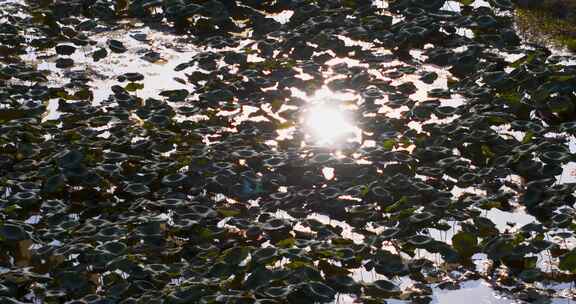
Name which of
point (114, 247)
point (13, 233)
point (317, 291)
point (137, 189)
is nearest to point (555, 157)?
point (317, 291)

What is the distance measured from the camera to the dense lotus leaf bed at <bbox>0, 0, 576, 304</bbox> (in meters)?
6.28

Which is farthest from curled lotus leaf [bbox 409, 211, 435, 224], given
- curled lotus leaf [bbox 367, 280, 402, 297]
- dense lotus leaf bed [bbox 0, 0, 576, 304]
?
curled lotus leaf [bbox 367, 280, 402, 297]

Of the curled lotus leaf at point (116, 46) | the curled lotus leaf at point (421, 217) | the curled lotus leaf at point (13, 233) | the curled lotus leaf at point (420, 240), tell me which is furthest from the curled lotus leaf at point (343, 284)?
the curled lotus leaf at point (116, 46)

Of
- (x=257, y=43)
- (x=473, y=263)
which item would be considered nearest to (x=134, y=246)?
(x=473, y=263)

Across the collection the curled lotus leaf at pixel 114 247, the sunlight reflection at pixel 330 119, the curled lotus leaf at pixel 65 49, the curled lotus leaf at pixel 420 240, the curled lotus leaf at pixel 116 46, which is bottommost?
the curled lotus leaf at pixel 65 49

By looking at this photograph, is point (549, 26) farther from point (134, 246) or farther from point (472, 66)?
point (134, 246)

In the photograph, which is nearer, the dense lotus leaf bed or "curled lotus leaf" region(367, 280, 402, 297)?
"curled lotus leaf" region(367, 280, 402, 297)

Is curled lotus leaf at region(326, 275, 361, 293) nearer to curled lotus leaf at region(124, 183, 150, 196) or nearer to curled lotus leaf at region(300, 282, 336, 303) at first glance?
curled lotus leaf at region(300, 282, 336, 303)

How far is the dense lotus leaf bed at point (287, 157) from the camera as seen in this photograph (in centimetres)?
628

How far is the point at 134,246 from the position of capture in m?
6.57

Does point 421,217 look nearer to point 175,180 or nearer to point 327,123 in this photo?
point 175,180

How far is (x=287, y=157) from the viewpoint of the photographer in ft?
25.7

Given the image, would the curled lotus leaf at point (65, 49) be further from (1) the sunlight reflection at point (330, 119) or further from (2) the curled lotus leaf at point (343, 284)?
(2) the curled lotus leaf at point (343, 284)

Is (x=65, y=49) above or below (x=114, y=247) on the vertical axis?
below
